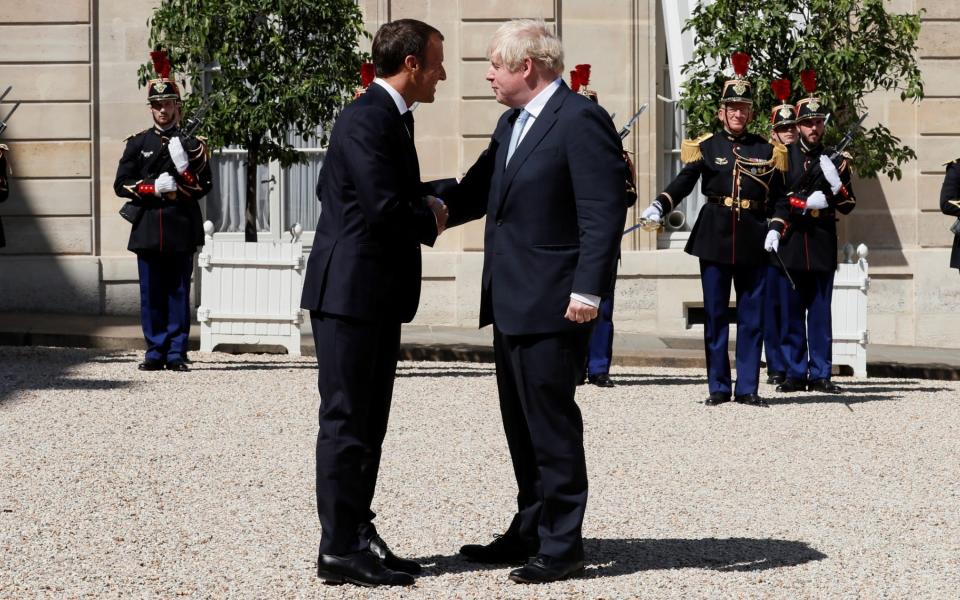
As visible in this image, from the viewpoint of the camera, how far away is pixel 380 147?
5.22m

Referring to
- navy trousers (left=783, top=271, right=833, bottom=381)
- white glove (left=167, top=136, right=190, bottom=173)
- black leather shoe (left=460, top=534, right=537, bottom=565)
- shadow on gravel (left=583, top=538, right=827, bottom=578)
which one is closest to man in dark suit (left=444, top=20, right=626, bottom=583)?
black leather shoe (left=460, top=534, right=537, bottom=565)

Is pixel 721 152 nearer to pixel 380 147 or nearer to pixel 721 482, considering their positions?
pixel 721 482

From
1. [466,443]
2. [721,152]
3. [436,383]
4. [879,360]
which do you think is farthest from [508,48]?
[879,360]

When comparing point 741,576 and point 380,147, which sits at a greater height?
point 380,147

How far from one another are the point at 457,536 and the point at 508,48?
1721 mm

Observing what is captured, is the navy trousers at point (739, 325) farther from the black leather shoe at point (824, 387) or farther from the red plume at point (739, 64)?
the red plume at point (739, 64)

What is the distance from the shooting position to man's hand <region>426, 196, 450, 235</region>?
5406 mm

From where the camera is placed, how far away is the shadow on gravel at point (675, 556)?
18.0 feet

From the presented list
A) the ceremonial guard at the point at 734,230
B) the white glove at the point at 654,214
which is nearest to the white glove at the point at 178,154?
the ceremonial guard at the point at 734,230

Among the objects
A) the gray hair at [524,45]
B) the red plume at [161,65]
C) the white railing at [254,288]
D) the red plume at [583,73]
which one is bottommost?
the white railing at [254,288]

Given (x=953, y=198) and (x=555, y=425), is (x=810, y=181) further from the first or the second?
(x=555, y=425)

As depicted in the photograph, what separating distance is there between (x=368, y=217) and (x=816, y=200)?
6.39 meters

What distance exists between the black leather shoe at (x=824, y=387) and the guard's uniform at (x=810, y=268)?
3cm

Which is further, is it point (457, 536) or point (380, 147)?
point (457, 536)
